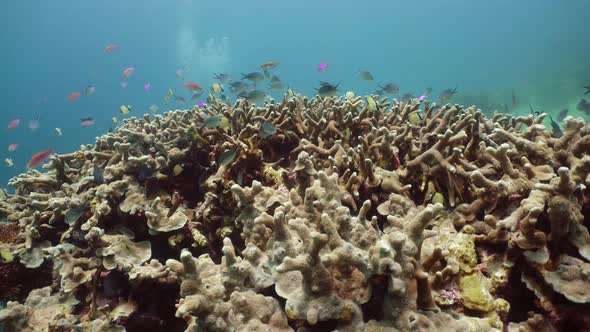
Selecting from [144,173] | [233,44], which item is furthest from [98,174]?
[233,44]

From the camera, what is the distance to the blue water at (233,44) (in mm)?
95575

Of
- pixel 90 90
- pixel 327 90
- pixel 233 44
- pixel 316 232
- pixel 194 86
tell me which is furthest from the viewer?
pixel 233 44

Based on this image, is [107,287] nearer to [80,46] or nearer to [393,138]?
[393,138]

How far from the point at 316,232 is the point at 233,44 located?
191 meters

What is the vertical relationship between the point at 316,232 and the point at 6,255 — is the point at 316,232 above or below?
below

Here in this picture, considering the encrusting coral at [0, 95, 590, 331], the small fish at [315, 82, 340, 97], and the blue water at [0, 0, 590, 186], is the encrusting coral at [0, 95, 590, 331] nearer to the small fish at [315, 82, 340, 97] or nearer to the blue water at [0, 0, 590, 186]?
the small fish at [315, 82, 340, 97]

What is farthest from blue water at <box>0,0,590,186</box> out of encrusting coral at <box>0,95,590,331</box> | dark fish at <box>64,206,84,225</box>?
dark fish at <box>64,206,84,225</box>

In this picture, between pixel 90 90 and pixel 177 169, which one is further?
pixel 90 90

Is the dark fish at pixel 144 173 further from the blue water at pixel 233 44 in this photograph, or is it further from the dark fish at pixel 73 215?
the blue water at pixel 233 44

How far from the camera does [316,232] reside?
1.75 m

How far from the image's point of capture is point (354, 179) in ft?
9.53

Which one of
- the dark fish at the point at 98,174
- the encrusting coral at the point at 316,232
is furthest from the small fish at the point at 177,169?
the dark fish at the point at 98,174

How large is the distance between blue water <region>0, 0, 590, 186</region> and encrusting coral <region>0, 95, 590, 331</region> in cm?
7036

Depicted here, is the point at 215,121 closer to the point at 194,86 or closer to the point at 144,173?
the point at 144,173
